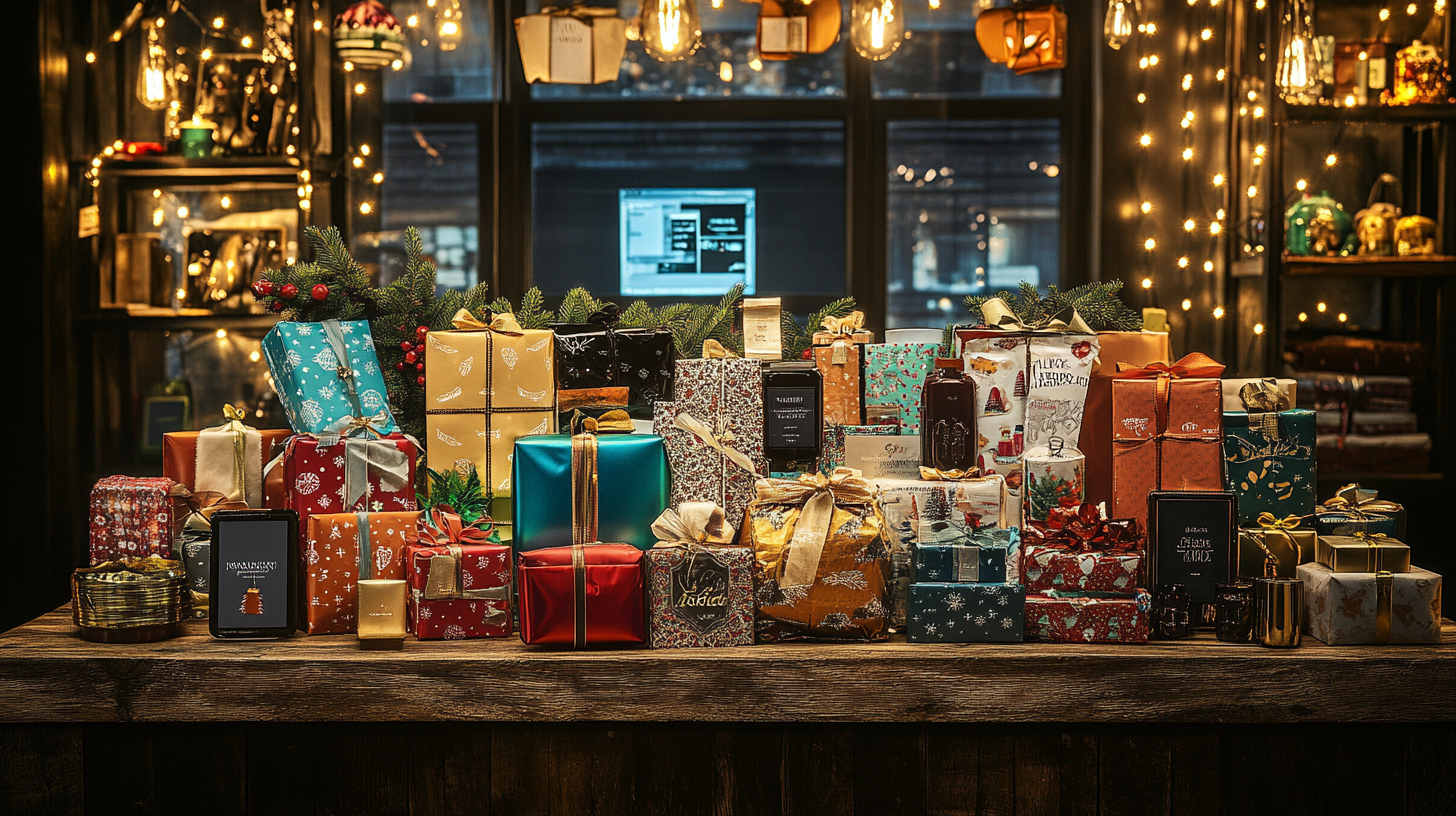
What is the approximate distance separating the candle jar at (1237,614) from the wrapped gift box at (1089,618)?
0.41ft

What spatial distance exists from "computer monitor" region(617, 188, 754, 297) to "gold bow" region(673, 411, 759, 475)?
9.96 feet

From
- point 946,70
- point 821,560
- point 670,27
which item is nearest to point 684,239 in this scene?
point 946,70

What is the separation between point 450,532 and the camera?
1672mm

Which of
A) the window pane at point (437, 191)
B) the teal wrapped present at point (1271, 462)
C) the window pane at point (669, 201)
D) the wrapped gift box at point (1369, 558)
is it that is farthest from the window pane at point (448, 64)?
the wrapped gift box at point (1369, 558)

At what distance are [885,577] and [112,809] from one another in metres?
1.23

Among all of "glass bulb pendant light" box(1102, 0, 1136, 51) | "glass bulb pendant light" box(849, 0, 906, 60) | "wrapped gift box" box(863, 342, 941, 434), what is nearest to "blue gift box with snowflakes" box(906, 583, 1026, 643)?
"wrapped gift box" box(863, 342, 941, 434)

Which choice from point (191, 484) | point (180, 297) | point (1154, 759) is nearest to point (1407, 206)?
point (1154, 759)

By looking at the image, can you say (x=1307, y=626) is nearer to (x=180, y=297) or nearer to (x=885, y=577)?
(x=885, y=577)

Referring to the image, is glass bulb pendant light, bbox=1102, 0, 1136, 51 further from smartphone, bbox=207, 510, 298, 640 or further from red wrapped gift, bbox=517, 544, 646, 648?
smartphone, bbox=207, 510, 298, 640

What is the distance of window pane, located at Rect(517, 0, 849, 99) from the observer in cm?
465

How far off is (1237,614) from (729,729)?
0.80 meters

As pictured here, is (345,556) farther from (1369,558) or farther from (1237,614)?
(1369,558)

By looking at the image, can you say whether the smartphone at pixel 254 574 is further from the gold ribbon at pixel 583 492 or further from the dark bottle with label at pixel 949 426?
the dark bottle with label at pixel 949 426

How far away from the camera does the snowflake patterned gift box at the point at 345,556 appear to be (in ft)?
5.39
